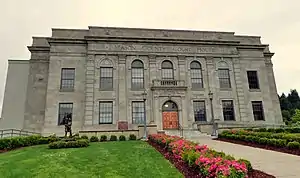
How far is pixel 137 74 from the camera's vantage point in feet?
88.4

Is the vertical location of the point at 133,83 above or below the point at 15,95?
above

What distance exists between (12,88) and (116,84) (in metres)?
12.9

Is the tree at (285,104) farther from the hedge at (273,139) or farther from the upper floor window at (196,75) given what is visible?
the hedge at (273,139)

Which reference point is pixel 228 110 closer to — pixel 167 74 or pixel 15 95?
pixel 167 74

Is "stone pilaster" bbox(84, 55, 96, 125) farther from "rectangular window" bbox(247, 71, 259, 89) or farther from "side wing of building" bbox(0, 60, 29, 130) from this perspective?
"rectangular window" bbox(247, 71, 259, 89)

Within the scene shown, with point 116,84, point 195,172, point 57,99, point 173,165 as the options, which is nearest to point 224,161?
point 195,172

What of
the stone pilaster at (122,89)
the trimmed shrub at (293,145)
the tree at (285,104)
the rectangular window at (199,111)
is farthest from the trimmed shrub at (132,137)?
the tree at (285,104)

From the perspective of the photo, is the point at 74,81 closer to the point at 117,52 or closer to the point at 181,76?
the point at 117,52

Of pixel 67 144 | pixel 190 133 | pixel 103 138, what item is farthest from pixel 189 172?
pixel 190 133

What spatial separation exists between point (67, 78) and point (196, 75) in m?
16.1

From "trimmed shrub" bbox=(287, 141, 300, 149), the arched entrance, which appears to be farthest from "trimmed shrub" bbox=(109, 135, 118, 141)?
"trimmed shrub" bbox=(287, 141, 300, 149)

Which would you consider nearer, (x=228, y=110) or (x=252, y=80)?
(x=228, y=110)

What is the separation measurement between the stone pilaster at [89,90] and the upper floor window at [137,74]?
4.77 meters

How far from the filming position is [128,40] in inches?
1073
